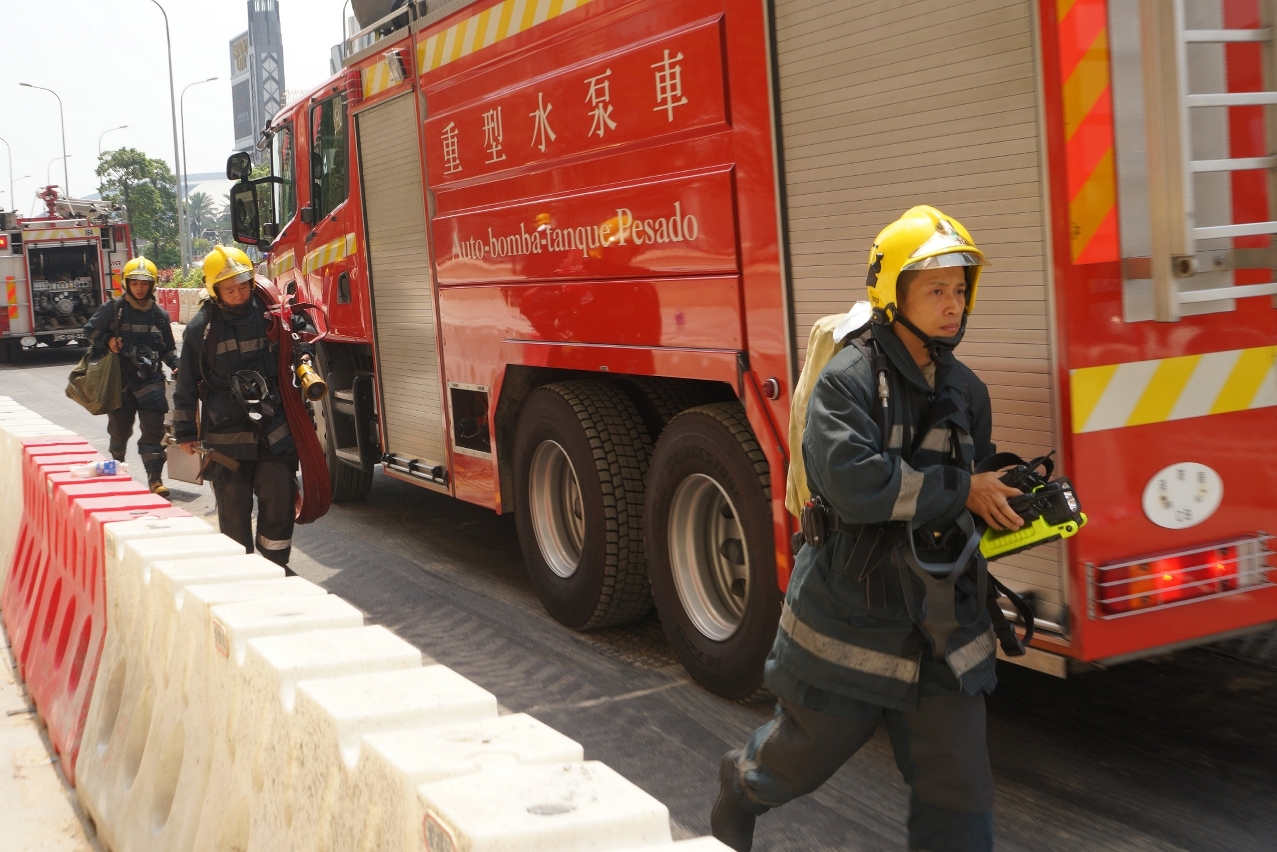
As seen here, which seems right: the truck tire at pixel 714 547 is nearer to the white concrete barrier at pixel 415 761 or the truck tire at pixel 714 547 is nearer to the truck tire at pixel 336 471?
the white concrete barrier at pixel 415 761

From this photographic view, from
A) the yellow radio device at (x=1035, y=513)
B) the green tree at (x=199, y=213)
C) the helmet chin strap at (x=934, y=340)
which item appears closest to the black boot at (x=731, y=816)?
the yellow radio device at (x=1035, y=513)

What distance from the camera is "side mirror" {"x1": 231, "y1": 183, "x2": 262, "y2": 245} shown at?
32.0ft

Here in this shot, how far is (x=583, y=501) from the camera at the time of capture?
5.95m

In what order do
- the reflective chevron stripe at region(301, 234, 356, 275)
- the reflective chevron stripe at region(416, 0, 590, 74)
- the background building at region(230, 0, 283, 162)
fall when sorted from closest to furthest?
1. the reflective chevron stripe at region(416, 0, 590, 74)
2. the reflective chevron stripe at region(301, 234, 356, 275)
3. the background building at region(230, 0, 283, 162)

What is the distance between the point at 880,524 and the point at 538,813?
1.35 m

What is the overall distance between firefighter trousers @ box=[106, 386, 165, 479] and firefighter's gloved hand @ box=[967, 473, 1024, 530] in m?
8.75

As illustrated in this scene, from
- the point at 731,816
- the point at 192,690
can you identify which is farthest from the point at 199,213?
the point at 731,816

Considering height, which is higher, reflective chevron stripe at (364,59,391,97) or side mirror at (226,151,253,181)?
reflective chevron stripe at (364,59,391,97)

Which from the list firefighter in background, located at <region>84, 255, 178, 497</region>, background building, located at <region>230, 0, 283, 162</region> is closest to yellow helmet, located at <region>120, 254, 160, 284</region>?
firefighter in background, located at <region>84, 255, 178, 497</region>

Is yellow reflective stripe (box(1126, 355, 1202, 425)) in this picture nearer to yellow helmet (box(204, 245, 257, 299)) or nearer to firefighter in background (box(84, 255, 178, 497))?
yellow helmet (box(204, 245, 257, 299))

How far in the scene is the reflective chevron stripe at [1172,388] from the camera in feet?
11.2

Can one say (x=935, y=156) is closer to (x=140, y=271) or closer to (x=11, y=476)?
(x=11, y=476)

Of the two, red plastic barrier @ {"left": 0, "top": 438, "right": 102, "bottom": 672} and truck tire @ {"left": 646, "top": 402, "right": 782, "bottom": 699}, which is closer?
truck tire @ {"left": 646, "top": 402, "right": 782, "bottom": 699}

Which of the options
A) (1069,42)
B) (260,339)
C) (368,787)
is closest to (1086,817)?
(1069,42)
